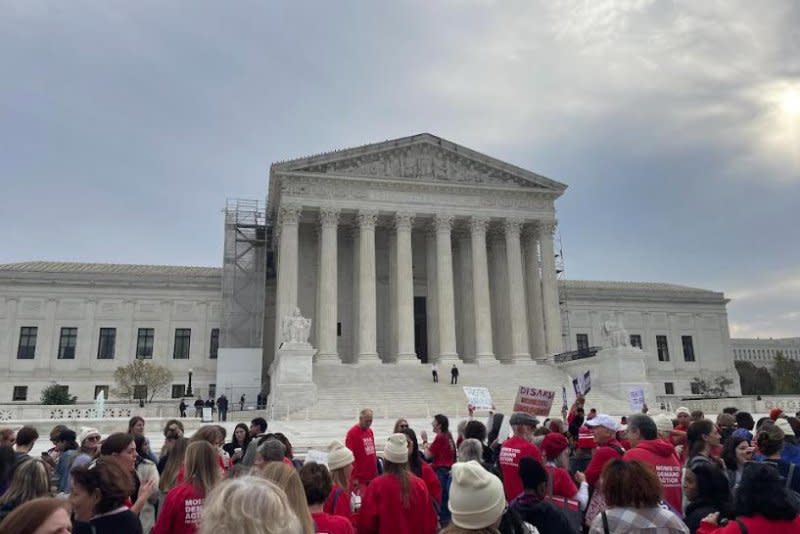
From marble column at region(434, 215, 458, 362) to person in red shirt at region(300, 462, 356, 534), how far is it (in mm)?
37403

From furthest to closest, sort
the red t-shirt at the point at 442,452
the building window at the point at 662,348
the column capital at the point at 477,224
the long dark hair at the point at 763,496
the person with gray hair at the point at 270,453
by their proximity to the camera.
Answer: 1. the building window at the point at 662,348
2. the column capital at the point at 477,224
3. the red t-shirt at the point at 442,452
4. the person with gray hair at the point at 270,453
5. the long dark hair at the point at 763,496

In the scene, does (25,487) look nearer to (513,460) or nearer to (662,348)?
(513,460)

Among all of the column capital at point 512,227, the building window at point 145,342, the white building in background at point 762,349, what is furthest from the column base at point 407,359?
the white building in background at point 762,349

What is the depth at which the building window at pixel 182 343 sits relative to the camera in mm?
51188

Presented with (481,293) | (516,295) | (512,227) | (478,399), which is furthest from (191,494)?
(512,227)

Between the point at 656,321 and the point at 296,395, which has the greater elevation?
the point at 656,321

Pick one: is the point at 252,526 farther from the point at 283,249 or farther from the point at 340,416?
the point at 283,249

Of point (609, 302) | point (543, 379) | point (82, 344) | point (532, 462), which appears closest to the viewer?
point (532, 462)

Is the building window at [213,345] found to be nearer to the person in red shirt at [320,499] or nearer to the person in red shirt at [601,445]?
the person in red shirt at [601,445]

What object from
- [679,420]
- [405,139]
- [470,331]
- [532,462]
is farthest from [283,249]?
[532,462]

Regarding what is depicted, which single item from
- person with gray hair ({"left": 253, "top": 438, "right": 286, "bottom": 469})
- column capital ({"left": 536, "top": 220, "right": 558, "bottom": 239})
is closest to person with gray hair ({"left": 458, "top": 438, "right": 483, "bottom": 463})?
person with gray hair ({"left": 253, "top": 438, "right": 286, "bottom": 469})

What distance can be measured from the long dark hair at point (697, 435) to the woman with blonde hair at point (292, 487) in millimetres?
4815

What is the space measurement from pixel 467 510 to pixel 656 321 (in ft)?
211

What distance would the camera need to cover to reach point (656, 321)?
62094 mm
